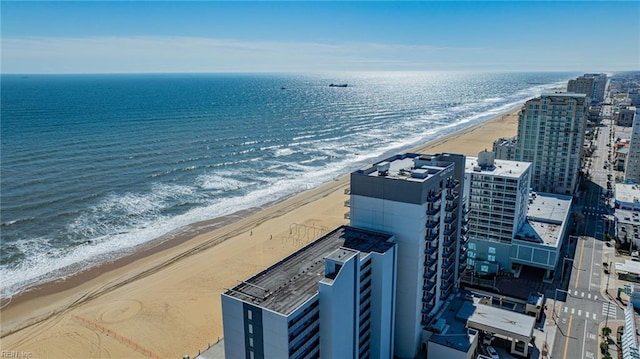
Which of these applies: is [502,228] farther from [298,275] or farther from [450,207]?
[298,275]

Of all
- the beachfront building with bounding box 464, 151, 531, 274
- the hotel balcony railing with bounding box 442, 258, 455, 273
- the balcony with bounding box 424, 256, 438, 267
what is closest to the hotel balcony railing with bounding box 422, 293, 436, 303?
the balcony with bounding box 424, 256, 438, 267

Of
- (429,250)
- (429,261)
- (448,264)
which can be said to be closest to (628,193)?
(448,264)

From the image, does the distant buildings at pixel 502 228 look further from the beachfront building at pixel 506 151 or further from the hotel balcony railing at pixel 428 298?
the beachfront building at pixel 506 151

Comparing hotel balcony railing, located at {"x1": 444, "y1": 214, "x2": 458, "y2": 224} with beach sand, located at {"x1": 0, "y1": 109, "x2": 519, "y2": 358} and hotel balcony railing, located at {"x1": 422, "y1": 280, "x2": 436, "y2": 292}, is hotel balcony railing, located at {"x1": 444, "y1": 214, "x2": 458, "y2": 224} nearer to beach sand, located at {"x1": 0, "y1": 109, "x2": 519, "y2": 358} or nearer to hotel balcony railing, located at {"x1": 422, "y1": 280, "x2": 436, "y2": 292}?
hotel balcony railing, located at {"x1": 422, "y1": 280, "x2": 436, "y2": 292}

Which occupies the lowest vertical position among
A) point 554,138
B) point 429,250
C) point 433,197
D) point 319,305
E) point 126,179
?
point 126,179

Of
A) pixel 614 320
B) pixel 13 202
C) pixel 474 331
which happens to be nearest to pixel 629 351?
pixel 614 320

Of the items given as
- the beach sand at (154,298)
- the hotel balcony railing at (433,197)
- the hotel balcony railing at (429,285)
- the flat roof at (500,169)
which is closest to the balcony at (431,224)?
the hotel balcony railing at (433,197)

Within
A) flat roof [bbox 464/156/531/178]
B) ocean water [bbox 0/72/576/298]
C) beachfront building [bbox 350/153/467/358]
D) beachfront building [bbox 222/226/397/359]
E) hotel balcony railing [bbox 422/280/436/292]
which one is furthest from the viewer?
ocean water [bbox 0/72/576/298]
